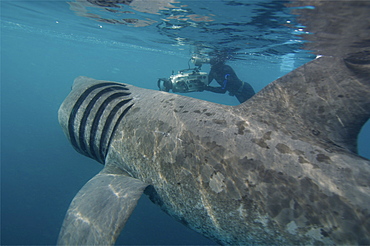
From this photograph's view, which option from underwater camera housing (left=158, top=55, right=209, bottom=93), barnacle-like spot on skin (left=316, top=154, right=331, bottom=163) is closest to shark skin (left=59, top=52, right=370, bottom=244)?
barnacle-like spot on skin (left=316, top=154, right=331, bottom=163)

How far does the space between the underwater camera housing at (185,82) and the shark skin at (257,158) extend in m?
5.89

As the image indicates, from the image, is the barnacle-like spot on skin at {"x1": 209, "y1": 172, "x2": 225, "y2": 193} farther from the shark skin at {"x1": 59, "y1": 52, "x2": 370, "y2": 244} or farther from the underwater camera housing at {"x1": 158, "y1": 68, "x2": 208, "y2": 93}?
the underwater camera housing at {"x1": 158, "y1": 68, "x2": 208, "y2": 93}

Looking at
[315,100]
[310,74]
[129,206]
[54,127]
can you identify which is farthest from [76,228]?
[54,127]

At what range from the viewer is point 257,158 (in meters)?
2.59

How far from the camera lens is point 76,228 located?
2.66 m

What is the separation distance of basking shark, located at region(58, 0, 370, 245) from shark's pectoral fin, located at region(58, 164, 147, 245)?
2 cm

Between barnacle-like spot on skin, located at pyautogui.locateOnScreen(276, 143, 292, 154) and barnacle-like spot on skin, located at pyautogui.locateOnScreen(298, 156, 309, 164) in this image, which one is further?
barnacle-like spot on skin, located at pyautogui.locateOnScreen(276, 143, 292, 154)

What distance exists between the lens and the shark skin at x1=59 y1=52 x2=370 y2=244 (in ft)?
7.39

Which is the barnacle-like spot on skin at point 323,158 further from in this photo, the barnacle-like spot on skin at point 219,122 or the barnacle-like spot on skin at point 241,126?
the barnacle-like spot on skin at point 219,122

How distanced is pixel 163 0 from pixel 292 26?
544cm

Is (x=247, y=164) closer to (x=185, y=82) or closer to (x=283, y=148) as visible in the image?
(x=283, y=148)

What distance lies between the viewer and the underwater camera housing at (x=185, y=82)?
967cm

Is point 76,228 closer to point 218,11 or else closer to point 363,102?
point 363,102

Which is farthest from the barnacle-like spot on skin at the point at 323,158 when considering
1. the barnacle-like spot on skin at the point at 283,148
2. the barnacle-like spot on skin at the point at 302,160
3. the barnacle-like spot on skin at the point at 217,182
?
the barnacle-like spot on skin at the point at 217,182
